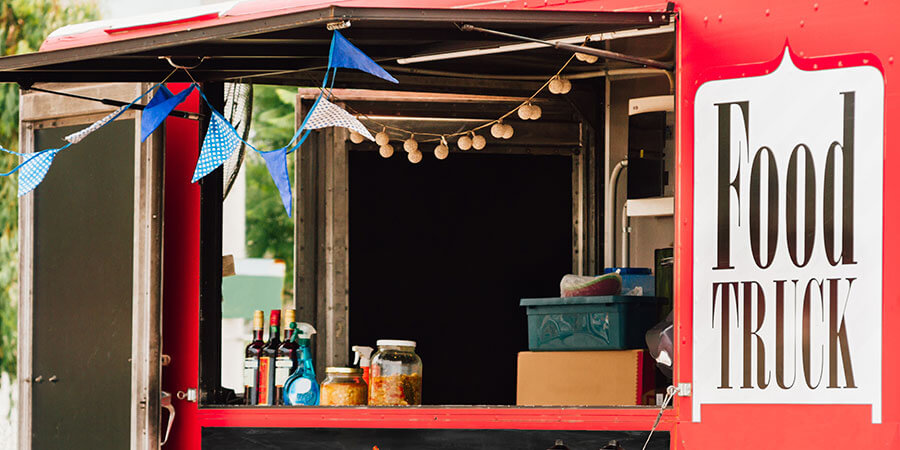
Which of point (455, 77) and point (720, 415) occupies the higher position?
point (455, 77)

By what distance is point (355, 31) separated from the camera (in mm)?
4773

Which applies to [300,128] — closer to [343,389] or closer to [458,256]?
[343,389]

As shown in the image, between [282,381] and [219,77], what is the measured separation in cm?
138

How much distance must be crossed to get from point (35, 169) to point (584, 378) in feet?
8.34

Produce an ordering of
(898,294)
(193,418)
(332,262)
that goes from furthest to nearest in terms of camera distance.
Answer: (332,262) < (193,418) < (898,294)

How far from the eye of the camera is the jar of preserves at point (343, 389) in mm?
5355

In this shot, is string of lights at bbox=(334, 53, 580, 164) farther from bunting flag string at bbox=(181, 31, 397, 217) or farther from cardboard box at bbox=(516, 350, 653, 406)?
cardboard box at bbox=(516, 350, 653, 406)

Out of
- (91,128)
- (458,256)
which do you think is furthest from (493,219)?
(91,128)

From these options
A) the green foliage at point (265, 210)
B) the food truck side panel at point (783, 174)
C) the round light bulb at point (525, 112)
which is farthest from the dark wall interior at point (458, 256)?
the green foliage at point (265, 210)

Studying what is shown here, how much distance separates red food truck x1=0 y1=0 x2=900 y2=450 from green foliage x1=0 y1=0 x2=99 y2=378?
7033 mm

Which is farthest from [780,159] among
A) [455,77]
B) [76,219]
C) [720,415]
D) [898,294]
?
[76,219]

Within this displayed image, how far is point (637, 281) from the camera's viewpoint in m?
6.06

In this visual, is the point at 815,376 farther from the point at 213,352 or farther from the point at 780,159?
the point at 213,352

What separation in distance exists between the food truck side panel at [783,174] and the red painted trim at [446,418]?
0.25 m
